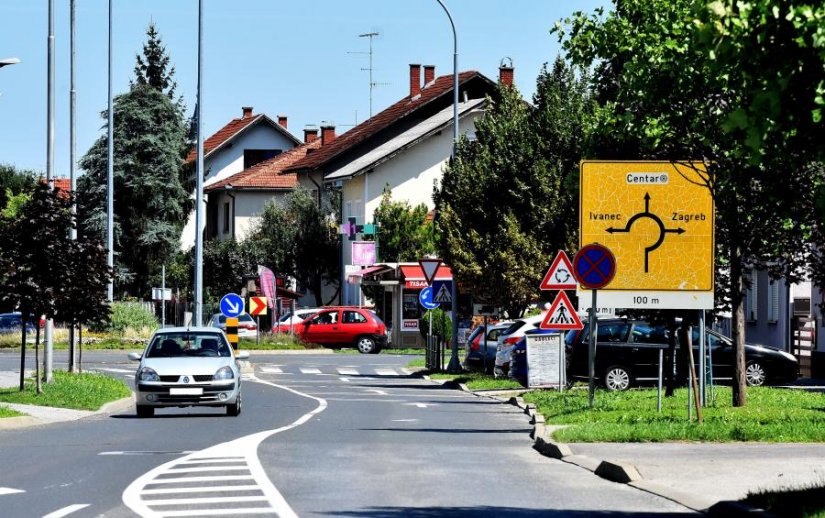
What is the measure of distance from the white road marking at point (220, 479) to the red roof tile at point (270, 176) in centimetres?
6923

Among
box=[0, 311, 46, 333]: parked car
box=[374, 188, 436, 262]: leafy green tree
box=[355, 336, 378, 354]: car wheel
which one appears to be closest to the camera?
box=[355, 336, 378, 354]: car wheel

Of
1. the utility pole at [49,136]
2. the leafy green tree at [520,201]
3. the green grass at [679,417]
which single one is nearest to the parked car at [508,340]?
Result: the leafy green tree at [520,201]

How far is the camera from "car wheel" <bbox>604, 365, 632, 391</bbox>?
32406 millimetres

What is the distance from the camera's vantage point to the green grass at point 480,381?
34656 mm

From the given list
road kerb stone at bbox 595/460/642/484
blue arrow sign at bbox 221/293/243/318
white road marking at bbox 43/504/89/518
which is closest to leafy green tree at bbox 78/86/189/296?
blue arrow sign at bbox 221/293/243/318

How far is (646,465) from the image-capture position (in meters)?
15.3

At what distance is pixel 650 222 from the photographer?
950 inches

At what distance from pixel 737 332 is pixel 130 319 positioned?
1657 inches

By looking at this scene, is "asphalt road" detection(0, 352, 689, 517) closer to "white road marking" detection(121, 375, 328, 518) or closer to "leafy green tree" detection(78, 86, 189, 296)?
"white road marking" detection(121, 375, 328, 518)

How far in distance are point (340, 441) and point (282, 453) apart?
227 cm

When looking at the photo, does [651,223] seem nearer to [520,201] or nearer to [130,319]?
[520,201]

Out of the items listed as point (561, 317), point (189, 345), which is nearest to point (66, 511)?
point (189, 345)

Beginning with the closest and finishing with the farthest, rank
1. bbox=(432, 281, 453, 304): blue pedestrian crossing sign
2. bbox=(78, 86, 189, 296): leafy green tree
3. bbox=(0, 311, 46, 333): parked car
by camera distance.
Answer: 1. bbox=(432, 281, 453, 304): blue pedestrian crossing sign
2. bbox=(0, 311, 46, 333): parked car
3. bbox=(78, 86, 189, 296): leafy green tree

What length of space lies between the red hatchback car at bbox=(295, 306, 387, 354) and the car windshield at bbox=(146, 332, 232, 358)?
3471cm
